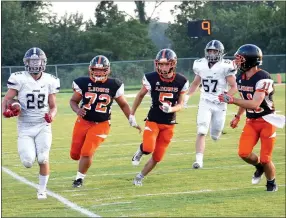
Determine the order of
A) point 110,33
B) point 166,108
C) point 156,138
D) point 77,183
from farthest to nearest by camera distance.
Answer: point 110,33 → point 156,138 → point 77,183 → point 166,108

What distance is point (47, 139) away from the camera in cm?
848

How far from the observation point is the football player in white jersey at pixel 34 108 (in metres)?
8.44

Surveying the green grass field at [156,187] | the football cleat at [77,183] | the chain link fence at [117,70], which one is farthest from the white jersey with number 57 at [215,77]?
the chain link fence at [117,70]

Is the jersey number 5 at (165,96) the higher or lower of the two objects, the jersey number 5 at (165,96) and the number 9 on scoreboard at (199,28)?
the lower

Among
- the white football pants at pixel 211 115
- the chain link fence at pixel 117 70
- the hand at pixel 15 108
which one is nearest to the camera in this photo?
the hand at pixel 15 108

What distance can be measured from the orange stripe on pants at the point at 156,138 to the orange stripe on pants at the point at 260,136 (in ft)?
3.46

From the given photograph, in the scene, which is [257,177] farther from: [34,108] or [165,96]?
[34,108]

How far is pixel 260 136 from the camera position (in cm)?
873

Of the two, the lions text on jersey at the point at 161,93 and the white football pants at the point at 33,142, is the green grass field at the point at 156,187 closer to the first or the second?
the white football pants at the point at 33,142

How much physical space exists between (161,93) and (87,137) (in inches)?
41.9

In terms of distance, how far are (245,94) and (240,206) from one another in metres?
1.40

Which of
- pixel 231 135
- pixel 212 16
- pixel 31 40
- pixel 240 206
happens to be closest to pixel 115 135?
pixel 231 135

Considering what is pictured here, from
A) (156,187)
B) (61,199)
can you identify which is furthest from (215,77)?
(61,199)

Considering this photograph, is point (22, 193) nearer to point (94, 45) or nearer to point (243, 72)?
point (243, 72)
